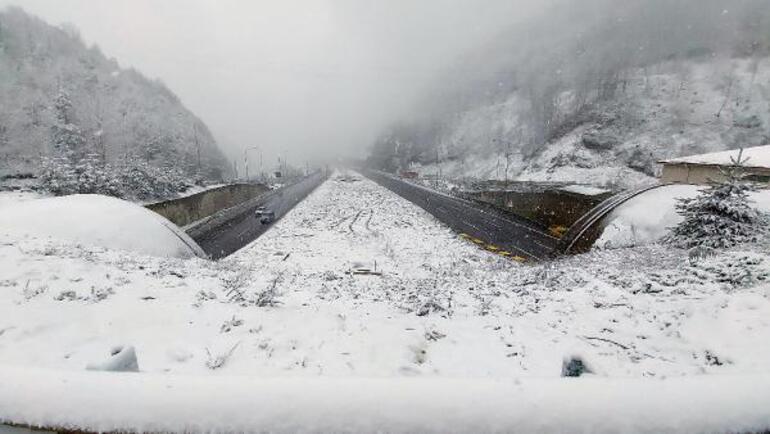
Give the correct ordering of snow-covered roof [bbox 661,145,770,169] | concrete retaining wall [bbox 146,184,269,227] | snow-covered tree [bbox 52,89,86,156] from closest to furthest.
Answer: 1. snow-covered roof [bbox 661,145,770,169]
2. concrete retaining wall [bbox 146,184,269,227]
3. snow-covered tree [bbox 52,89,86,156]

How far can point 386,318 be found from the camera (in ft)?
25.0

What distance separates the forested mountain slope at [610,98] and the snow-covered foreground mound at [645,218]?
54391 mm

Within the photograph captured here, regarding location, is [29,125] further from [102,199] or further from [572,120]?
[572,120]

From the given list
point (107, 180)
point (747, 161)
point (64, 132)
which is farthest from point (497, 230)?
point (64, 132)

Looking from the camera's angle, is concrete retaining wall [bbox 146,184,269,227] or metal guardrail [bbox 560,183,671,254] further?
concrete retaining wall [bbox 146,184,269,227]

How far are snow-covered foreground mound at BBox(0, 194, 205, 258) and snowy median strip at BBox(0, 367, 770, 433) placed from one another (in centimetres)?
1346

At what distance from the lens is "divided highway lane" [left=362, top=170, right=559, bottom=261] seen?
2420 centimetres

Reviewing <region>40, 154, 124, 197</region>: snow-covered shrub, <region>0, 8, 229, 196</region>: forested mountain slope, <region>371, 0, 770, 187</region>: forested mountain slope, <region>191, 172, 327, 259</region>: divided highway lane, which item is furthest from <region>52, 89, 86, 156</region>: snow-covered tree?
<region>371, 0, 770, 187</region>: forested mountain slope

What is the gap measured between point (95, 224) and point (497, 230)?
26.5 metres

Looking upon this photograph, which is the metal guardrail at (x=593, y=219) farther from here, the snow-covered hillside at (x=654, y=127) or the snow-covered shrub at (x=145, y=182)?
the snow-covered hillside at (x=654, y=127)

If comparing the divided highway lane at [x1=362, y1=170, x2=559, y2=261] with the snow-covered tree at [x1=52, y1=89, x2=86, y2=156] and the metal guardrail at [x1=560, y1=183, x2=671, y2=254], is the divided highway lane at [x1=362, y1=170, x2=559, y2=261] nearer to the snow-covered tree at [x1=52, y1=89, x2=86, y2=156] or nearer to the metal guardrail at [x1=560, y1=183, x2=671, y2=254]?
the metal guardrail at [x1=560, y1=183, x2=671, y2=254]

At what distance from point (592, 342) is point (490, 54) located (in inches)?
7186

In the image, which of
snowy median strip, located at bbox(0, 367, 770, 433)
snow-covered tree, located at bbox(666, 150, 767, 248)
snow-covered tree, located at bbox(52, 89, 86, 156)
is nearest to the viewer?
snowy median strip, located at bbox(0, 367, 770, 433)

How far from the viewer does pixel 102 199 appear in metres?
16.4
